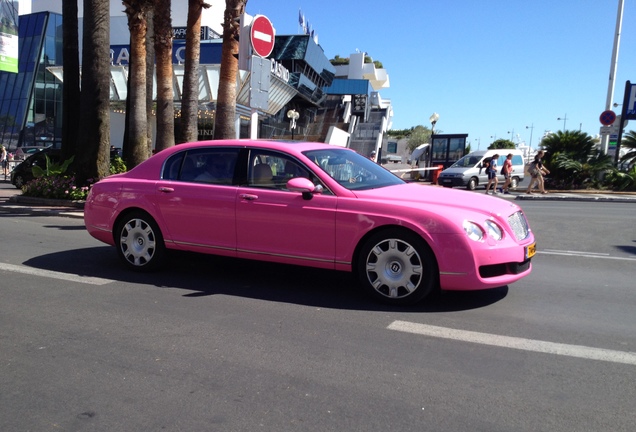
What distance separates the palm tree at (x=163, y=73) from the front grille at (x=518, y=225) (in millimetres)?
10782

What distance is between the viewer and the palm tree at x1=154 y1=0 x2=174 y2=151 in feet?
46.0

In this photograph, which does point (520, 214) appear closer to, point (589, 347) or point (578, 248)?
point (589, 347)

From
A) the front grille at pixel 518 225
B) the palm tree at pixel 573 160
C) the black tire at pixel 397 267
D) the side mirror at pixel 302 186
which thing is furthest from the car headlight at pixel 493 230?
the palm tree at pixel 573 160

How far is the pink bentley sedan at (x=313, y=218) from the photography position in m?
4.83

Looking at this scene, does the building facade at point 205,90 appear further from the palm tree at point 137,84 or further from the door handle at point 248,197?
the door handle at point 248,197

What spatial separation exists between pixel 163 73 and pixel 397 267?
11534 millimetres

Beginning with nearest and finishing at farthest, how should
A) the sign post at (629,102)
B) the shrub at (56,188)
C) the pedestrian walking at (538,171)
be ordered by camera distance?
1. the shrub at (56,188)
2. the pedestrian walking at (538,171)
3. the sign post at (629,102)

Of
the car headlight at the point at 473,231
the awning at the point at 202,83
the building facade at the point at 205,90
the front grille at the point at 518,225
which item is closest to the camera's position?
the car headlight at the point at 473,231

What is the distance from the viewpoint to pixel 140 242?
20.8ft

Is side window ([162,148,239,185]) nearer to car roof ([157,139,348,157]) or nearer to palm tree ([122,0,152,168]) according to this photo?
car roof ([157,139,348,157])

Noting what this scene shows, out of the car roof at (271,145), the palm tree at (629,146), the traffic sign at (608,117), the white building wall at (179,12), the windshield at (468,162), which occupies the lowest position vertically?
the car roof at (271,145)

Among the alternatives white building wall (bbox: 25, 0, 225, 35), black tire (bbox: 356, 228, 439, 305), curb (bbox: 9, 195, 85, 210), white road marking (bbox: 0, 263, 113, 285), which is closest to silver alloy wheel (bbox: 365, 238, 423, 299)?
black tire (bbox: 356, 228, 439, 305)

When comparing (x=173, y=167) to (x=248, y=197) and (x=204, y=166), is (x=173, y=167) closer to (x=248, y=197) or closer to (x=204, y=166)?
(x=204, y=166)

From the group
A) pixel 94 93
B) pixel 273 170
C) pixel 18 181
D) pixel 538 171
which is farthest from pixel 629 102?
pixel 18 181
